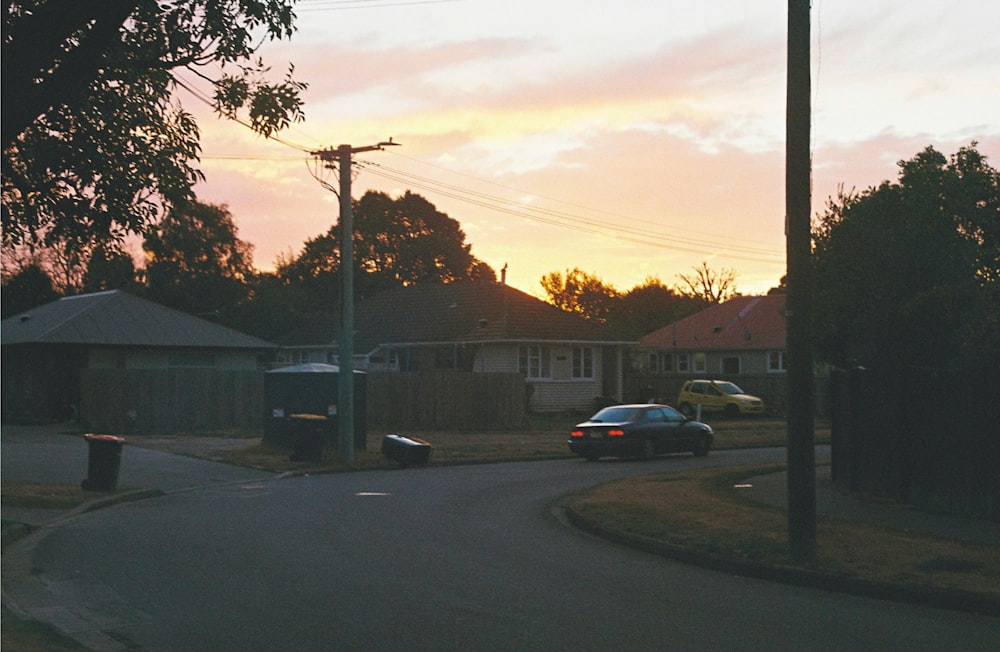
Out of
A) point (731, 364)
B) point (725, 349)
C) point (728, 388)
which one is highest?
point (725, 349)

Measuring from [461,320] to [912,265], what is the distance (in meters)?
25.0

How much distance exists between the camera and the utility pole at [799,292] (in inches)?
465

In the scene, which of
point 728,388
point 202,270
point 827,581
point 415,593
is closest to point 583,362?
point 728,388

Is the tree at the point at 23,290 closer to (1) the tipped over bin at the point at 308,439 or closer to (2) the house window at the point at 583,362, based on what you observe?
(2) the house window at the point at 583,362

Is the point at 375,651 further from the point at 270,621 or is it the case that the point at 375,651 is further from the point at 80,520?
the point at 80,520

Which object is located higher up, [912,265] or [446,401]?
[912,265]

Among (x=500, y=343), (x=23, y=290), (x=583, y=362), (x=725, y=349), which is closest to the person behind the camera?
(x=500, y=343)

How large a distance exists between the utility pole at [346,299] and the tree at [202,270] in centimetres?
4271

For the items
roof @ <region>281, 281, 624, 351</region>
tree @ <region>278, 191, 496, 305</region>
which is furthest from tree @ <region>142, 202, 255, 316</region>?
roof @ <region>281, 281, 624, 351</region>

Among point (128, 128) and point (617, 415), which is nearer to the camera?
point (128, 128)

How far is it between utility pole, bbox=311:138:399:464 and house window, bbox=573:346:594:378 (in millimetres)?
23682

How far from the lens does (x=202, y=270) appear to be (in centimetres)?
7144

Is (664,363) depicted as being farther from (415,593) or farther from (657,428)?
(415,593)

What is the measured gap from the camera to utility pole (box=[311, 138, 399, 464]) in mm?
26156
